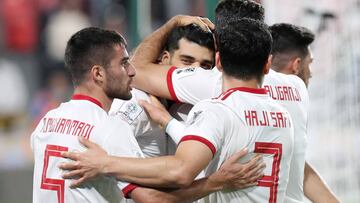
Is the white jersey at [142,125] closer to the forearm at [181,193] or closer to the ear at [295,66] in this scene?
the forearm at [181,193]

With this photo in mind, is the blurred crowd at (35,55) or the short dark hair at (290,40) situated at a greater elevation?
the short dark hair at (290,40)

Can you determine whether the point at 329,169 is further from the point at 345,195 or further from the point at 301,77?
the point at 301,77

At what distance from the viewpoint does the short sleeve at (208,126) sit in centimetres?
433

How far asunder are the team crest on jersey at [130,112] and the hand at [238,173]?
80 centimetres

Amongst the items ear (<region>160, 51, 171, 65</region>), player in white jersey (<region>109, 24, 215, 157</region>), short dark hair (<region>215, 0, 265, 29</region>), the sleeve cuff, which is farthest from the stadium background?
the sleeve cuff

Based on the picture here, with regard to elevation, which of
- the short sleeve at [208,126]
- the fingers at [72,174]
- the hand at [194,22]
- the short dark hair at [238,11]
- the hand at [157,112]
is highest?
the short dark hair at [238,11]

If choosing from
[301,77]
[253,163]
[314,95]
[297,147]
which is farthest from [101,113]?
[314,95]

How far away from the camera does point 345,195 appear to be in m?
8.79

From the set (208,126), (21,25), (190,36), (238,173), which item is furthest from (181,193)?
(21,25)

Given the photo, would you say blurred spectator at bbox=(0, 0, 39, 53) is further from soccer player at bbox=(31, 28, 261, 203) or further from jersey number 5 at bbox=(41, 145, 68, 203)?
jersey number 5 at bbox=(41, 145, 68, 203)

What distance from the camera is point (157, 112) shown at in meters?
5.02

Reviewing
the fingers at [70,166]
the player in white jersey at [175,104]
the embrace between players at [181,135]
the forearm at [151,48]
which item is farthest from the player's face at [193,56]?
the fingers at [70,166]

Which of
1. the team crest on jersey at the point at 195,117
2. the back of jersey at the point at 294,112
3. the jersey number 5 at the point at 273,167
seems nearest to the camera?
the team crest on jersey at the point at 195,117

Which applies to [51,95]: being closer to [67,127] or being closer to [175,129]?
[175,129]
